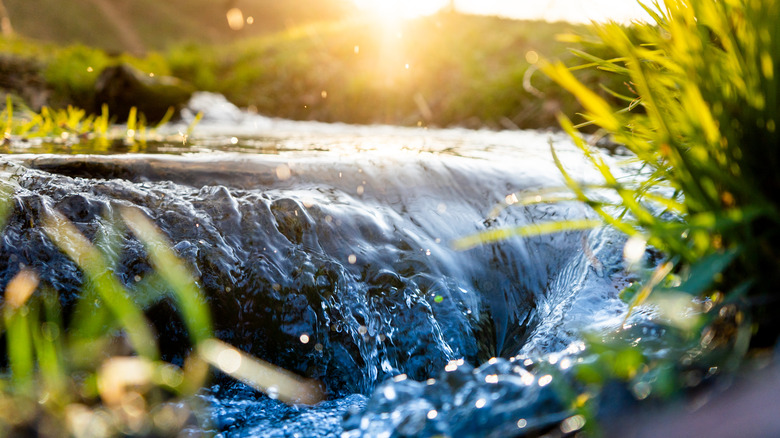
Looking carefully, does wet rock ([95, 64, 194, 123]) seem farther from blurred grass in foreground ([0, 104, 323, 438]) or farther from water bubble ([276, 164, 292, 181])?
blurred grass in foreground ([0, 104, 323, 438])

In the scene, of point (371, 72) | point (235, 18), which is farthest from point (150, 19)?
point (371, 72)

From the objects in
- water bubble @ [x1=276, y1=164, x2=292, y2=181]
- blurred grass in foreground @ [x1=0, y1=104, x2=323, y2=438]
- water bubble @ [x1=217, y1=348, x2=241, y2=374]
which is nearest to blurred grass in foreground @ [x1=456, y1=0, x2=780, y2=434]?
blurred grass in foreground @ [x1=0, y1=104, x2=323, y2=438]

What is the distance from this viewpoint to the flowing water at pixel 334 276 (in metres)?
1.27

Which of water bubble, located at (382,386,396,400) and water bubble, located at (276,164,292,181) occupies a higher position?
water bubble, located at (276,164,292,181)

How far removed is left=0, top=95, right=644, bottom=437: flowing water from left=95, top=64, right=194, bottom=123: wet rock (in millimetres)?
5130

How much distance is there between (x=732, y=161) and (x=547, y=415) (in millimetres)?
475

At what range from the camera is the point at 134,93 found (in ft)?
21.3

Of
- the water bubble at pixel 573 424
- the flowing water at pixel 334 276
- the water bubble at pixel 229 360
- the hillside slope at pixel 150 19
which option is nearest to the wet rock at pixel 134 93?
the flowing water at pixel 334 276

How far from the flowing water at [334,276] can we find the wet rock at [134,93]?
16.8 ft

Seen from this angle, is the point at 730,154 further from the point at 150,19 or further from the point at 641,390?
the point at 150,19

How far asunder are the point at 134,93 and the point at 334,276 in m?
6.06

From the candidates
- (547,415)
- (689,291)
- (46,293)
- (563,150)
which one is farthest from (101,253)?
(563,150)

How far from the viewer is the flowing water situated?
4.16 feet

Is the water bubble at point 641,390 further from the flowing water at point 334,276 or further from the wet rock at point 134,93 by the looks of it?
the wet rock at point 134,93
